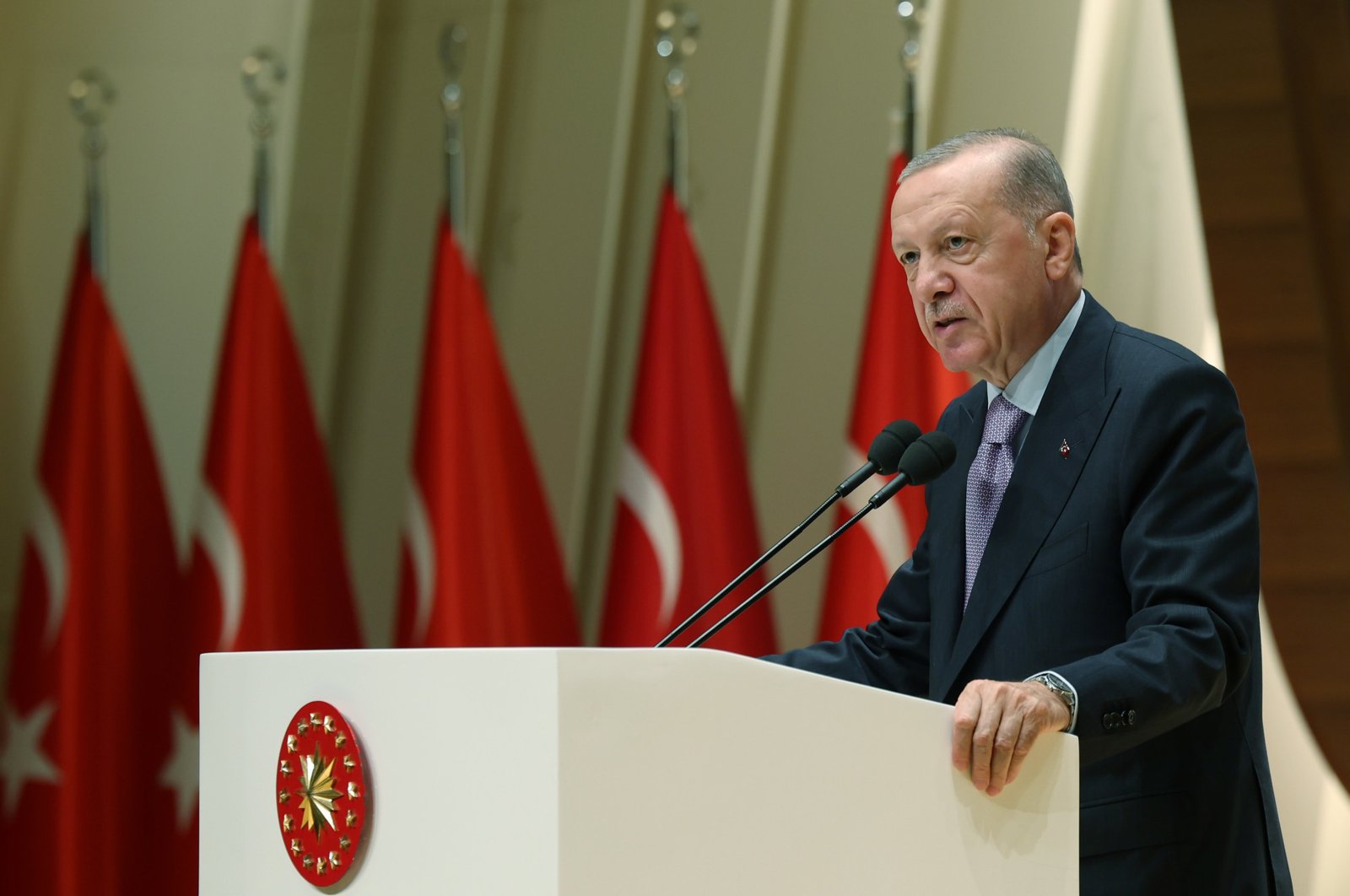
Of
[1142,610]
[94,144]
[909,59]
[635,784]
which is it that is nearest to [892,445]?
[1142,610]

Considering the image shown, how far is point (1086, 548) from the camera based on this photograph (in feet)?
5.50

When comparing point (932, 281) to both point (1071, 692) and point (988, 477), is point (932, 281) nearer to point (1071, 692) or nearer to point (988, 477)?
point (988, 477)

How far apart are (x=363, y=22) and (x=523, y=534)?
68.6 inches

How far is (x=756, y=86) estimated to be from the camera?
4.35 meters

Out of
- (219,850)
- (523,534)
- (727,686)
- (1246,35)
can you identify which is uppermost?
(1246,35)

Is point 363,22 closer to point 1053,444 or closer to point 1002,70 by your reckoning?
point 1002,70

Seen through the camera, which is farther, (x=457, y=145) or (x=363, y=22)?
(x=363, y=22)

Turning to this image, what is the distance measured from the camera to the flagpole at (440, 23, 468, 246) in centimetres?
418

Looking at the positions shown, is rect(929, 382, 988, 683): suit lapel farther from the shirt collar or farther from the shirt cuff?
the shirt cuff

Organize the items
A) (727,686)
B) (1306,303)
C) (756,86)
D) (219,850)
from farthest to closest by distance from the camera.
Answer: (756,86)
(1306,303)
(219,850)
(727,686)

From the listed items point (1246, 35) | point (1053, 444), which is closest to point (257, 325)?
point (1246, 35)

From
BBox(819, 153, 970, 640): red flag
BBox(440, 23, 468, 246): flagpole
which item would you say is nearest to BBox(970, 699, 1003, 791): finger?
BBox(819, 153, 970, 640): red flag

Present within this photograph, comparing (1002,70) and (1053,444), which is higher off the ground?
(1002,70)

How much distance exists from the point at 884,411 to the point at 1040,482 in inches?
82.5
